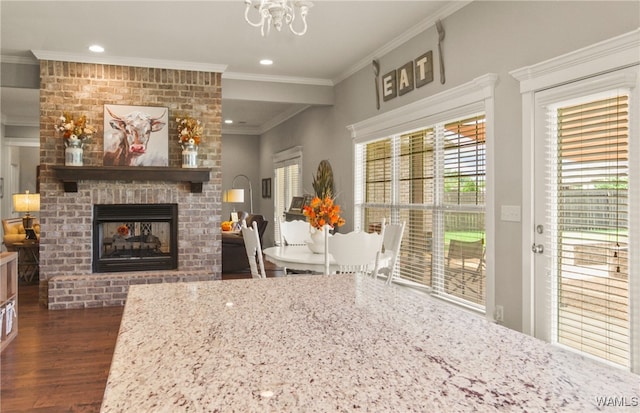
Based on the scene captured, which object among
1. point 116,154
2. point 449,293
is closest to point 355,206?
point 449,293

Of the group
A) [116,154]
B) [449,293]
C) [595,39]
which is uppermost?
[595,39]

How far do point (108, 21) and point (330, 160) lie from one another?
3204 millimetres

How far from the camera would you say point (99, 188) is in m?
5.24

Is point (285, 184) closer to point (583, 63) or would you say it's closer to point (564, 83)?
point (564, 83)

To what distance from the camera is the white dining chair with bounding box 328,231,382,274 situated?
121 inches

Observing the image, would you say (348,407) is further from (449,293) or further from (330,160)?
(330,160)

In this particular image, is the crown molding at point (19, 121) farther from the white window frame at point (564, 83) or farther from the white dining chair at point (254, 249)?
the white window frame at point (564, 83)

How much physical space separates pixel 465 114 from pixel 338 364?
3276mm

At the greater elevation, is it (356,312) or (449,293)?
(356,312)

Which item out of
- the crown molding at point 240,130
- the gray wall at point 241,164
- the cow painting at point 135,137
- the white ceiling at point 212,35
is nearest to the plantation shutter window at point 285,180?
the gray wall at point 241,164

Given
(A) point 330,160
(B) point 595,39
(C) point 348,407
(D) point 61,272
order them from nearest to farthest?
1. (C) point 348,407
2. (B) point 595,39
3. (D) point 61,272
4. (A) point 330,160

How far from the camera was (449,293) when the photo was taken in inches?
161

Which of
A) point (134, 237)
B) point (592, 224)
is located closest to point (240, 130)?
point (134, 237)

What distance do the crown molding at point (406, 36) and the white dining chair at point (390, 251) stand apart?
1758 millimetres
